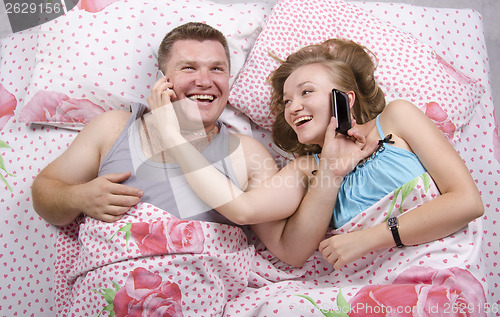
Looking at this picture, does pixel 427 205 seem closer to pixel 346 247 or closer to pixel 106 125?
pixel 346 247

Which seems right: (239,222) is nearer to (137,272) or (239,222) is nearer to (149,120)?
(137,272)

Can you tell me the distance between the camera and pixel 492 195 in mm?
1466

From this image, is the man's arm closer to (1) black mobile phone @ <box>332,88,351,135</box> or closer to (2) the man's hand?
Answer: (2) the man's hand

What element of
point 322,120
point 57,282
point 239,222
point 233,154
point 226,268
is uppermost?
point 322,120

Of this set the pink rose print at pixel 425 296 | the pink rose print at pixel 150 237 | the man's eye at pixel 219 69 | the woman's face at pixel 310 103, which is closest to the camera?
the pink rose print at pixel 425 296

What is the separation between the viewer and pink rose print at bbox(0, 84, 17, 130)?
5.02ft

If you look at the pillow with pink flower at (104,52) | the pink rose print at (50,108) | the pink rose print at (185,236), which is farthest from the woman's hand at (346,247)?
the pink rose print at (50,108)

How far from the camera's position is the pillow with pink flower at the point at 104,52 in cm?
147

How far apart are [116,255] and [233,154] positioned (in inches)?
16.3

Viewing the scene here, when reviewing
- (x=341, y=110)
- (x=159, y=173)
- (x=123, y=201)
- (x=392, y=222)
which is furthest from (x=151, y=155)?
(x=392, y=222)

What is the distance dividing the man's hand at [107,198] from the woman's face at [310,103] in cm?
44

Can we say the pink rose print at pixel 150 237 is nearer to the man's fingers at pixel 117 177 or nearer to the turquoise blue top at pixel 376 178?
the man's fingers at pixel 117 177

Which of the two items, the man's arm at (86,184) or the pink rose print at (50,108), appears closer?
the man's arm at (86,184)

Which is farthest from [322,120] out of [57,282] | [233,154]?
[57,282]
